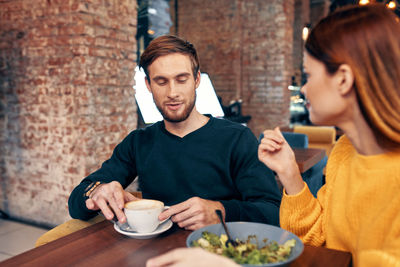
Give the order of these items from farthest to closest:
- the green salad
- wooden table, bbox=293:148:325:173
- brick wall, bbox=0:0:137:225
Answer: brick wall, bbox=0:0:137:225 → wooden table, bbox=293:148:325:173 → the green salad

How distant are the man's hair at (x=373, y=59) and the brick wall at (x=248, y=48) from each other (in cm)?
462

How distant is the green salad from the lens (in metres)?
0.74

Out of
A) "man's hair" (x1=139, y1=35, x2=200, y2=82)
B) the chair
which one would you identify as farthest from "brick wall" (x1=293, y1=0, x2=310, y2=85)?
"man's hair" (x1=139, y1=35, x2=200, y2=82)

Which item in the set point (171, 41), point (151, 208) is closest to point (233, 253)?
point (151, 208)

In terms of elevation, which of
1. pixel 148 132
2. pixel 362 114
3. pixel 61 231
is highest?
pixel 362 114

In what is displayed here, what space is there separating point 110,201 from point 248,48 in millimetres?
4942

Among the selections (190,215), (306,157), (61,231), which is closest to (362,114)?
(190,215)

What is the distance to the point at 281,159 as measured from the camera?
107cm

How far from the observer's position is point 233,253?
767 mm

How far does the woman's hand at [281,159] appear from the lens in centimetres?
105

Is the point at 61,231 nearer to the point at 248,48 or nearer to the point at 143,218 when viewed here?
the point at 143,218

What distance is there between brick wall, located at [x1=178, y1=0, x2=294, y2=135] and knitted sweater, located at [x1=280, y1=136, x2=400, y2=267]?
444 cm

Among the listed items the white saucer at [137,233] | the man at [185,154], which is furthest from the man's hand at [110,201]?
the man at [185,154]

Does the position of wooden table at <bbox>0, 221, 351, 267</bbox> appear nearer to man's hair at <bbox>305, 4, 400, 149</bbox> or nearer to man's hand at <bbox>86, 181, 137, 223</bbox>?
man's hand at <bbox>86, 181, 137, 223</bbox>
